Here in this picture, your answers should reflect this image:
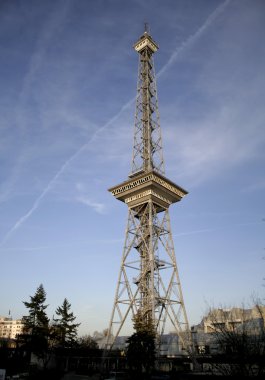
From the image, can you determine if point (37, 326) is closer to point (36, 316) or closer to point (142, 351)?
point (36, 316)

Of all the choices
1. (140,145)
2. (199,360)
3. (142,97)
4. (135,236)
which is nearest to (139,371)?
(199,360)

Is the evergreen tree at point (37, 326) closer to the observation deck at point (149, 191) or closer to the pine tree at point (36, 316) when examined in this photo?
the pine tree at point (36, 316)

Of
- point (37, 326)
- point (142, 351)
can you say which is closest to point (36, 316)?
point (37, 326)

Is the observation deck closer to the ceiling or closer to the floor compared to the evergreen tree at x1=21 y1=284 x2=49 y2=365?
closer to the ceiling

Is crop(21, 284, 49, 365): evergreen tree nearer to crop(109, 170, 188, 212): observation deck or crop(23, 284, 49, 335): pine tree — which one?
crop(23, 284, 49, 335): pine tree

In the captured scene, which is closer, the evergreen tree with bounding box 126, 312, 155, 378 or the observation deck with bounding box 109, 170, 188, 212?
the evergreen tree with bounding box 126, 312, 155, 378

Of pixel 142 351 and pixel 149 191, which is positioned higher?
pixel 149 191

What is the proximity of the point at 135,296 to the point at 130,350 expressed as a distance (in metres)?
9.80

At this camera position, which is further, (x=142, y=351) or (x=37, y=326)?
(x=37, y=326)

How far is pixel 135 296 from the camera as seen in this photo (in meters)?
45.8

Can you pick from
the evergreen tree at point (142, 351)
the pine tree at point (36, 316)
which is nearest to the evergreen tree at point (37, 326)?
the pine tree at point (36, 316)

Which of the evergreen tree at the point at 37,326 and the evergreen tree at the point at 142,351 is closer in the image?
the evergreen tree at the point at 142,351

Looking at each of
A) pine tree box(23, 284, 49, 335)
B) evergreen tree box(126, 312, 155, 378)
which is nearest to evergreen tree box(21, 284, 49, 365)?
pine tree box(23, 284, 49, 335)

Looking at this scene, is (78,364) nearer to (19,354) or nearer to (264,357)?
(19,354)
